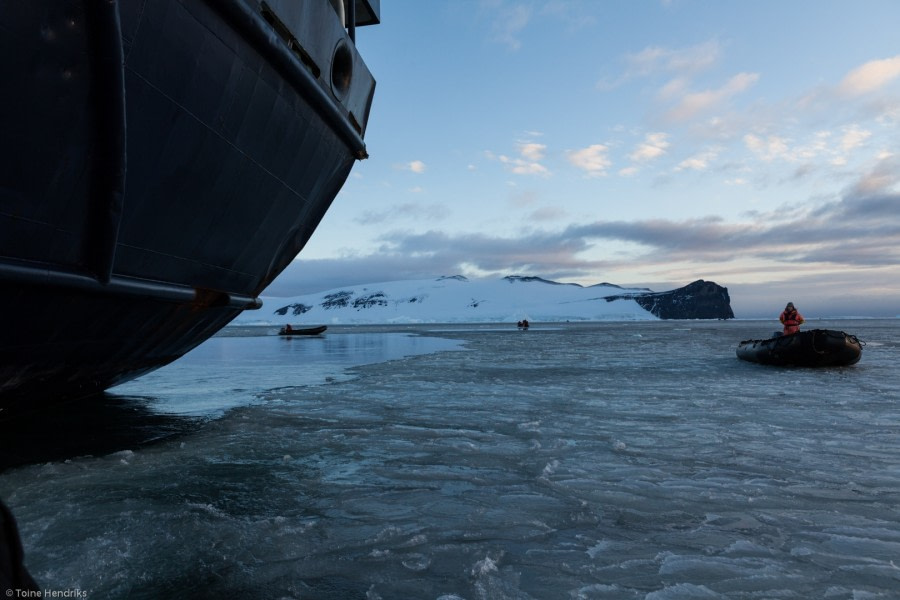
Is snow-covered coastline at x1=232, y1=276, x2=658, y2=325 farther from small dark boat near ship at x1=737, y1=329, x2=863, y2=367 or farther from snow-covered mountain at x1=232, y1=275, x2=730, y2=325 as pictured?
small dark boat near ship at x1=737, y1=329, x2=863, y2=367

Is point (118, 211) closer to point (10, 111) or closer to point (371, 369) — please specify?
point (10, 111)

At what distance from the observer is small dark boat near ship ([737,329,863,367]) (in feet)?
49.1

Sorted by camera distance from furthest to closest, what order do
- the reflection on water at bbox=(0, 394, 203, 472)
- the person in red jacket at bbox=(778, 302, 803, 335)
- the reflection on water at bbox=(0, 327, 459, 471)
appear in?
the person in red jacket at bbox=(778, 302, 803, 335), the reflection on water at bbox=(0, 327, 459, 471), the reflection on water at bbox=(0, 394, 203, 472)

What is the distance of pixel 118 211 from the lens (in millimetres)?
4242

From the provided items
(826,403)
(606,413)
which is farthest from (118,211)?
(826,403)

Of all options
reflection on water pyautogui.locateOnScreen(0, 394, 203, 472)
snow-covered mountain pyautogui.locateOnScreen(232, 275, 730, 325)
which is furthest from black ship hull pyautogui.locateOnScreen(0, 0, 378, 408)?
snow-covered mountain pyautogui.locateOnScreen(232, 275, 730, 325)

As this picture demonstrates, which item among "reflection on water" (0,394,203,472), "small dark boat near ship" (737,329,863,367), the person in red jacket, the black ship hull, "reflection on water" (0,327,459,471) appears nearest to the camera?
the black ship hull

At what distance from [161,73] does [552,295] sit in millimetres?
176873

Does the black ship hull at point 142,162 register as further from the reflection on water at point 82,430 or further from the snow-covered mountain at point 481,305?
the snow-covered mountain at point 481,305

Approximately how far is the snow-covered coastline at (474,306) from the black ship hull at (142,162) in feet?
466

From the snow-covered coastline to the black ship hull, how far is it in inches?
5597

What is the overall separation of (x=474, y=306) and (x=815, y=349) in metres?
152

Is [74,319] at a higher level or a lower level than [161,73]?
lower

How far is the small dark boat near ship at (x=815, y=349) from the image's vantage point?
1498 cm
